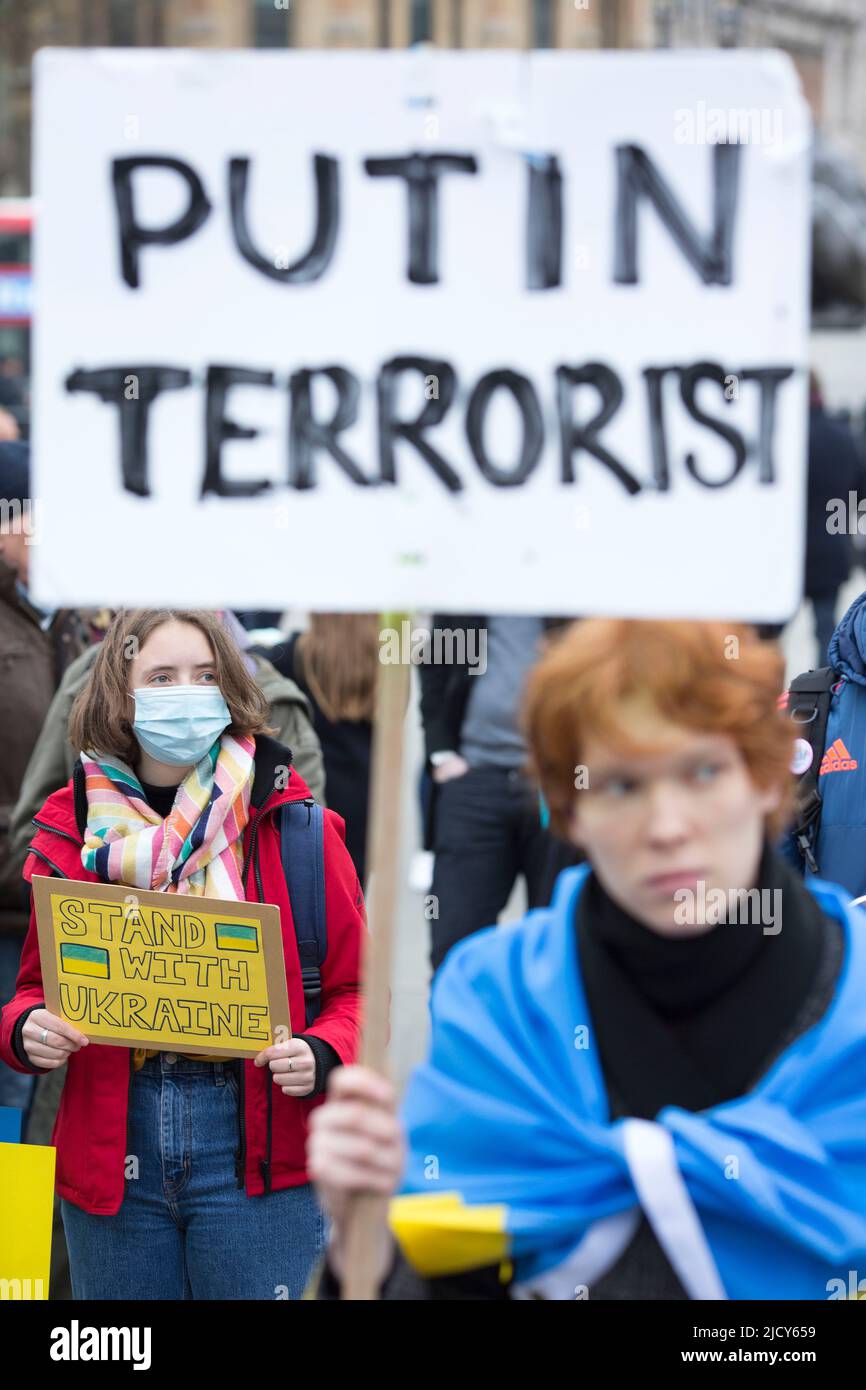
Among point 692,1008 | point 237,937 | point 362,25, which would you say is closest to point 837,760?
point 237,937

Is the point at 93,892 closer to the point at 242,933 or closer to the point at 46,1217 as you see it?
the point at 242,933

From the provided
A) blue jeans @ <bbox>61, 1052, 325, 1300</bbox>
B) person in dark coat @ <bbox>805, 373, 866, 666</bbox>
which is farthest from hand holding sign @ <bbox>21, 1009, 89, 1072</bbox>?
person in dark coat @ <bbox>805, 373, 866, 666</bbox>

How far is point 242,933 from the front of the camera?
114 inches

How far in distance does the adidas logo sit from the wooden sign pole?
6.09 feet

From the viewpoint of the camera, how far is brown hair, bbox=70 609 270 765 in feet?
9.87

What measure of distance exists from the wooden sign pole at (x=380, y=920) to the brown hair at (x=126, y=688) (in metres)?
1.19

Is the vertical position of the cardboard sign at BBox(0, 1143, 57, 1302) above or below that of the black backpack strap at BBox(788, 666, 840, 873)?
below

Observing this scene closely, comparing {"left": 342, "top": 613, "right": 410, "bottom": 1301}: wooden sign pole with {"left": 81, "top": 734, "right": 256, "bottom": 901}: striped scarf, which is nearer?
{"left": 342, "top": 613, "right": 410, "bottom": 1301}: wooden sign pole

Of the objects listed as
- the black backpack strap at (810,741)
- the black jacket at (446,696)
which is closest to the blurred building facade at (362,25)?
the black jacket at (446,696)

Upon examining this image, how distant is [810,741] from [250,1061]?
1320 mm

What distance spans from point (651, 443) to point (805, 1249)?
884 millimetres

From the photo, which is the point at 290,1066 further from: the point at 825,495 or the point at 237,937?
the point at 825,495

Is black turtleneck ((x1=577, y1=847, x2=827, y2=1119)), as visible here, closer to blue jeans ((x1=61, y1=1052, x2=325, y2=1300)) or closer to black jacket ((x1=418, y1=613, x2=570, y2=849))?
blue jeans ((x1=61, y1=1052, x2=325, y2=1300))
